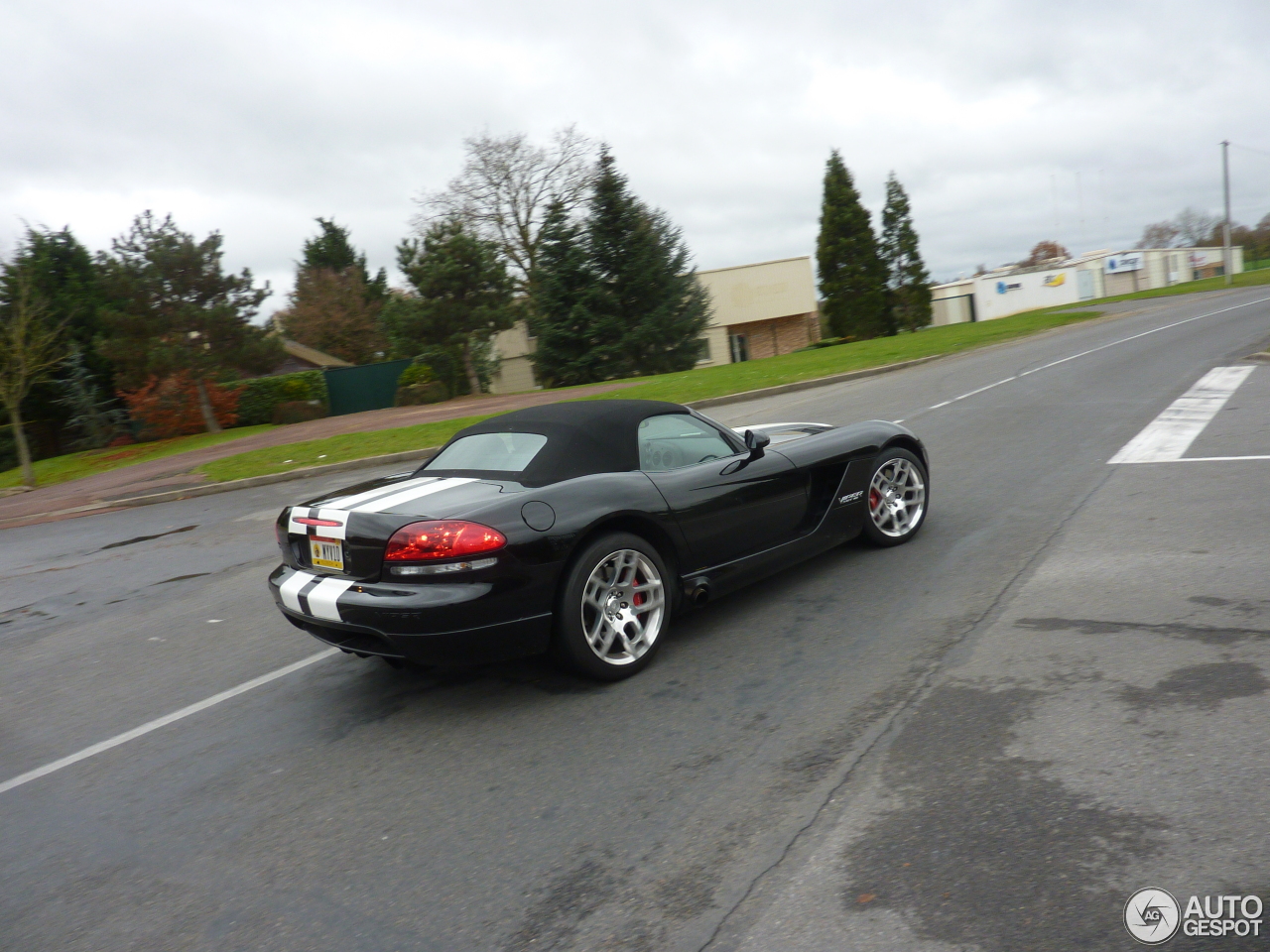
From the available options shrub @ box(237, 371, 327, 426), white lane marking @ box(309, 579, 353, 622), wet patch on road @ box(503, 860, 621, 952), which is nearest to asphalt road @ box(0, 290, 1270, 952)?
wet patch on road @ box(503, 860, 621, 952)

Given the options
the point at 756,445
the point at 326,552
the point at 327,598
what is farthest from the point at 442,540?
the point at 756,445

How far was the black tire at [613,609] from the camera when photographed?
14.1 feet

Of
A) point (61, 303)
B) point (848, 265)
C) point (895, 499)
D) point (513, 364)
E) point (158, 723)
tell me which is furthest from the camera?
point (848, 265)

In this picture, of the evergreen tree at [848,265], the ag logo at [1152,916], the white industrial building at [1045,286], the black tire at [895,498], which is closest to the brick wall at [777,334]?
the evergreen tree at [848,265]

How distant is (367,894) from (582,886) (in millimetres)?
684

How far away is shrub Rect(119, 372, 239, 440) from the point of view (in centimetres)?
3041

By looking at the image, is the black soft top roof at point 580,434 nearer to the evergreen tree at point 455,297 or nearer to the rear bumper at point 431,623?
the rear bumper at point 431,623

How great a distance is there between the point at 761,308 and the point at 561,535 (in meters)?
47.8

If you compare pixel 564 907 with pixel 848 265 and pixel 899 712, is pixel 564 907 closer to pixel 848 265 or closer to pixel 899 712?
pixel 899 712

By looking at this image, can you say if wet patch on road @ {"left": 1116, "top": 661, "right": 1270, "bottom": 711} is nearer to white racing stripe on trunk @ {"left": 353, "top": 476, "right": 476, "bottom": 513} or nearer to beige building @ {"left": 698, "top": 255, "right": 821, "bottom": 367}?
white racing stripe on trunk @ {"left": 353, "top": 476, "right": 476, "bottom": 513}

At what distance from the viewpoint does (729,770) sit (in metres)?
3.51

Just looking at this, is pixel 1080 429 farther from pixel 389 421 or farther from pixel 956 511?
pixel 389 421

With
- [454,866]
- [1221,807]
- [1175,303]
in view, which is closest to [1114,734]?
[1221,807]

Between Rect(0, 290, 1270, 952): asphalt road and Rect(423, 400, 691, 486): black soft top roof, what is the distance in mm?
1017
